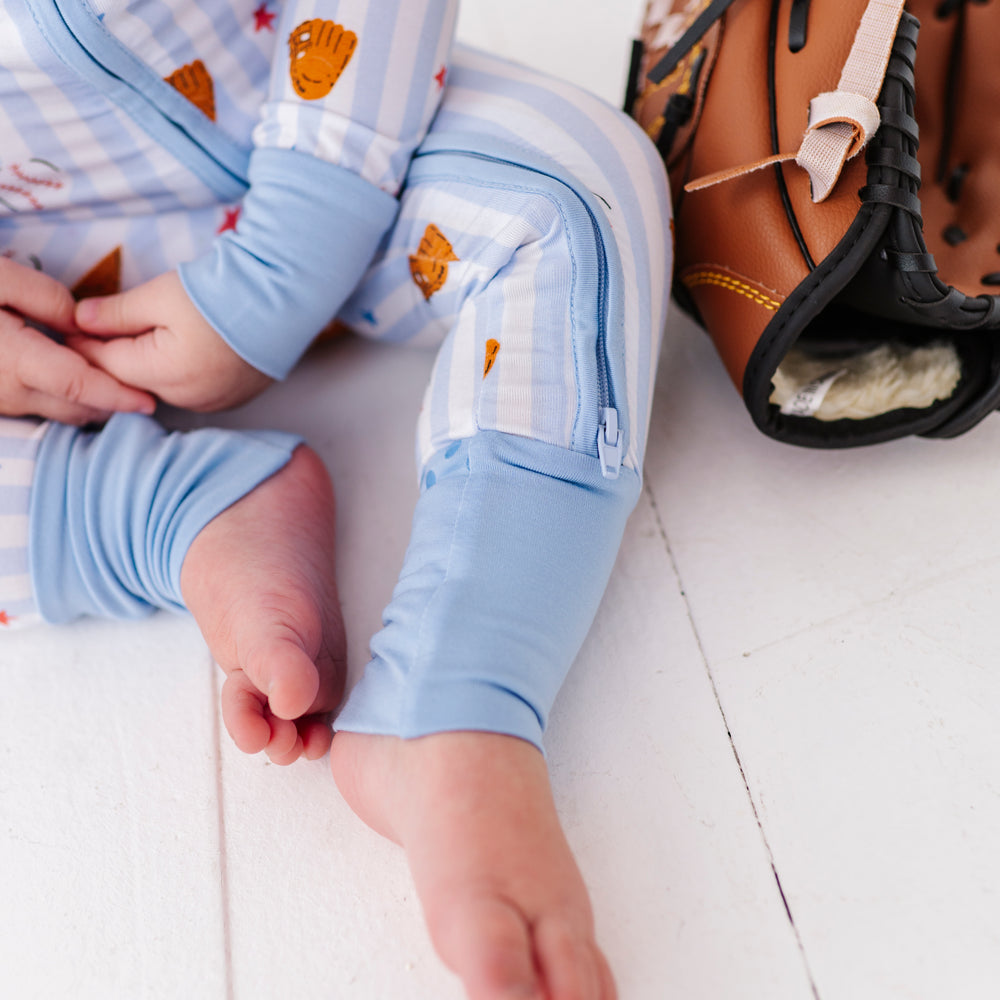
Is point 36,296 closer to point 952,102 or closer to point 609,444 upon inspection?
point 609,444

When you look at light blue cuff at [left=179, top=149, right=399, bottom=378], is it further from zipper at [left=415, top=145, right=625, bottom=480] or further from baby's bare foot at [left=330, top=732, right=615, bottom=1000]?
baby's bare foot at [left=330, top=732, right=615, bottom=1000]

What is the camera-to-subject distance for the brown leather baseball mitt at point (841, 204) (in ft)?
1.71

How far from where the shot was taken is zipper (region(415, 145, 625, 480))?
19.6 inches

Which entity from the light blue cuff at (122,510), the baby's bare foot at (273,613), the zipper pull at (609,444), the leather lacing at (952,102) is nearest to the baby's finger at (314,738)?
the baby's bare foot at (273,613)

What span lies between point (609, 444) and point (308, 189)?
0.29m

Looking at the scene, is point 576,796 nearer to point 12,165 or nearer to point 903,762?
point 903,762

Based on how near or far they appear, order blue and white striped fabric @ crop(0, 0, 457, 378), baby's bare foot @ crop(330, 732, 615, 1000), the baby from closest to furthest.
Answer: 1. baby's bare foot @ crop(330, 732, 615, 1000)
2. the baby
3. blue and white striped fabric @ crop(0, 0, 457, 378)

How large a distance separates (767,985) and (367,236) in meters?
0.54

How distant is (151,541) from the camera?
1.87ft

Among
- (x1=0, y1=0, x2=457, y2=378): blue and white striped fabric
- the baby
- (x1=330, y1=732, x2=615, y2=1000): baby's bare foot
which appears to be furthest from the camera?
(x1=0, y1=0, x2=457, y2=378): blue and white striped fabric

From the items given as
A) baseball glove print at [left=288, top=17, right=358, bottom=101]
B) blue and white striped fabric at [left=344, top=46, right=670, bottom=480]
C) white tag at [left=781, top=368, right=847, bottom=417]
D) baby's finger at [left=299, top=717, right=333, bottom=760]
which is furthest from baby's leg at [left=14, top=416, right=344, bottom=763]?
white tag at [left=781, top=368, right=847, bottom=417]

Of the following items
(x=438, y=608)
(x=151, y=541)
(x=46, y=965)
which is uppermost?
(x=438, y=608)

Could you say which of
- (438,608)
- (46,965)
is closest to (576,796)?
(438,608)

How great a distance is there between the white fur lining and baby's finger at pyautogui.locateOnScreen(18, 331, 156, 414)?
49 cm
